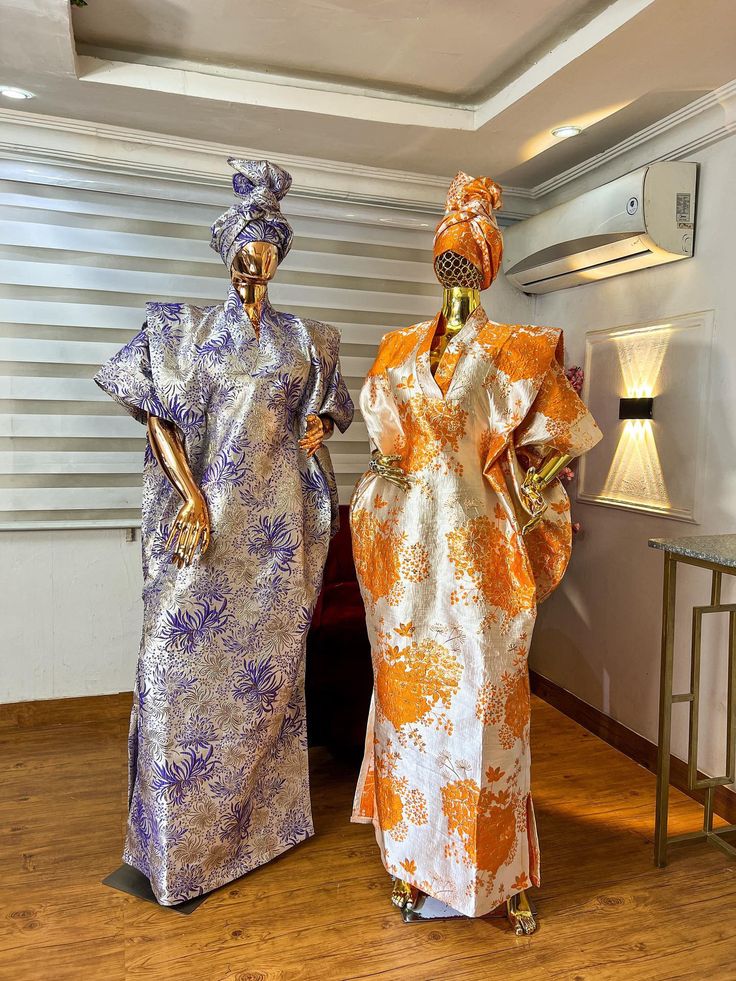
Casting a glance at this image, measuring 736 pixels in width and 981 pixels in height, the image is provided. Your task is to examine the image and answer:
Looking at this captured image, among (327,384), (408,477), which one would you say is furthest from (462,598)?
(327,384)

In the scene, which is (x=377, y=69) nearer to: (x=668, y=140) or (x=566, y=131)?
(x=566, y=131)

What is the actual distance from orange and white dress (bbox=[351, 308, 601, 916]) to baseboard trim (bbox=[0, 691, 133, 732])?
5.25ft

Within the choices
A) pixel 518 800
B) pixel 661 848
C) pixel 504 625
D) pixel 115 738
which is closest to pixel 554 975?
pixel 518 800

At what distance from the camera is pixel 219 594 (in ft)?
7.03

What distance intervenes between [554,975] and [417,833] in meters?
0.45

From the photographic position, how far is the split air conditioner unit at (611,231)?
8.74ft

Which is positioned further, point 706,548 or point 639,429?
point 639,429

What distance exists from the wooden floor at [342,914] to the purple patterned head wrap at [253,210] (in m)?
1.77

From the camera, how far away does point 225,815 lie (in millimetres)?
2166

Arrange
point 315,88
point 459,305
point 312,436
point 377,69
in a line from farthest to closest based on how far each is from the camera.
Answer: point 315,88, point 377,69, point 312,436, point 459,305

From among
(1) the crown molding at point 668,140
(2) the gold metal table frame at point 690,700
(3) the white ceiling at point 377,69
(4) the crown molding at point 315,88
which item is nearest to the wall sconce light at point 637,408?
(2) the gold metal table frame at point 690,700

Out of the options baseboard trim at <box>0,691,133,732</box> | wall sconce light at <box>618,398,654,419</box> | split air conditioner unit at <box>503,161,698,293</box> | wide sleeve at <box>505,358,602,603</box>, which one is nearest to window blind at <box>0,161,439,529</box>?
baseboard trim at <box>0,691,133,732</box>

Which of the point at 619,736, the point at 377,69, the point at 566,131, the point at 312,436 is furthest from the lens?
the point at 619,736

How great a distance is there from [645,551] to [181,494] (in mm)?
1817
